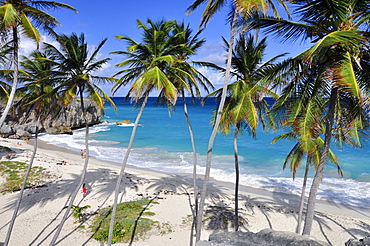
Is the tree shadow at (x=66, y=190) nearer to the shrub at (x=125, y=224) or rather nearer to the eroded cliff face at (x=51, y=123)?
the shrub at (x=125, y=224)

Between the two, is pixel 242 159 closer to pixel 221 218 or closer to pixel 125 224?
pixel 221 218

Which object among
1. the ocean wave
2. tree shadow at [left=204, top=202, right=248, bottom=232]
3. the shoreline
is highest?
tree shadow at [left=204, top=202, right=248, bottom=232]

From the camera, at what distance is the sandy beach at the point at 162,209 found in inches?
409

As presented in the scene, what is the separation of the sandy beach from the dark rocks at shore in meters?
5.30

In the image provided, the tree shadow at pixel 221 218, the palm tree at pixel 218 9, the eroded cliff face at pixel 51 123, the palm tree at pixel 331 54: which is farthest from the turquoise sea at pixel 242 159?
the palm tree at pixel 331 54

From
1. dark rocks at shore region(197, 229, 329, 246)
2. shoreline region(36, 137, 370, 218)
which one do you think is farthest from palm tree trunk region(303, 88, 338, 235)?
shoreline region(36, 137, 370, 218)

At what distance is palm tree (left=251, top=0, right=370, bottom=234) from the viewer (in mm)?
4816

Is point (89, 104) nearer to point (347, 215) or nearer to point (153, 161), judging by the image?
point (153, 161)

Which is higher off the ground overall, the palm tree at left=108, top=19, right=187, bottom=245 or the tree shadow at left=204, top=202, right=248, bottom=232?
the palm tree at left=108, top=19, right=187, bottom=245

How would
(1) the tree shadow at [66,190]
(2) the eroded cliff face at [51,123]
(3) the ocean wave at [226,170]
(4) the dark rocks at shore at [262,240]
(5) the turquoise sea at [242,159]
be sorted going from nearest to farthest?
1. (4) the dark rocks at shore at [262,240]
2. (1) the tree shadow at [66,190]
3. (3) the ocean wave at [226,170]
4. (5) the turquoise sea at [242,159]
5. (2) the eroded cliff face at [51,123]

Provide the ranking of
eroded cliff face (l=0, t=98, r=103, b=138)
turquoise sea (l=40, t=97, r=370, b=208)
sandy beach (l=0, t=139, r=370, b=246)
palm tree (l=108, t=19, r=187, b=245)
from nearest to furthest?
palm tree (l=108, t=19, r=187, b=245) → sandy beach (l=0, t=139, r=370, b=246) → turquoise sea (l=40, t=97, r=370, b=208) → eroded cliff face (l=0, t=98, r=103, b=138)

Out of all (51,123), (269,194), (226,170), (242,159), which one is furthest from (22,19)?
(51,123)

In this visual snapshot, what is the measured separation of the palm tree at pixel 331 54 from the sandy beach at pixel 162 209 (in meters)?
6.06

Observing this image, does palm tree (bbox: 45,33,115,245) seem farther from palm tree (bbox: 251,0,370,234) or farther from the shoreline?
the shoreline
